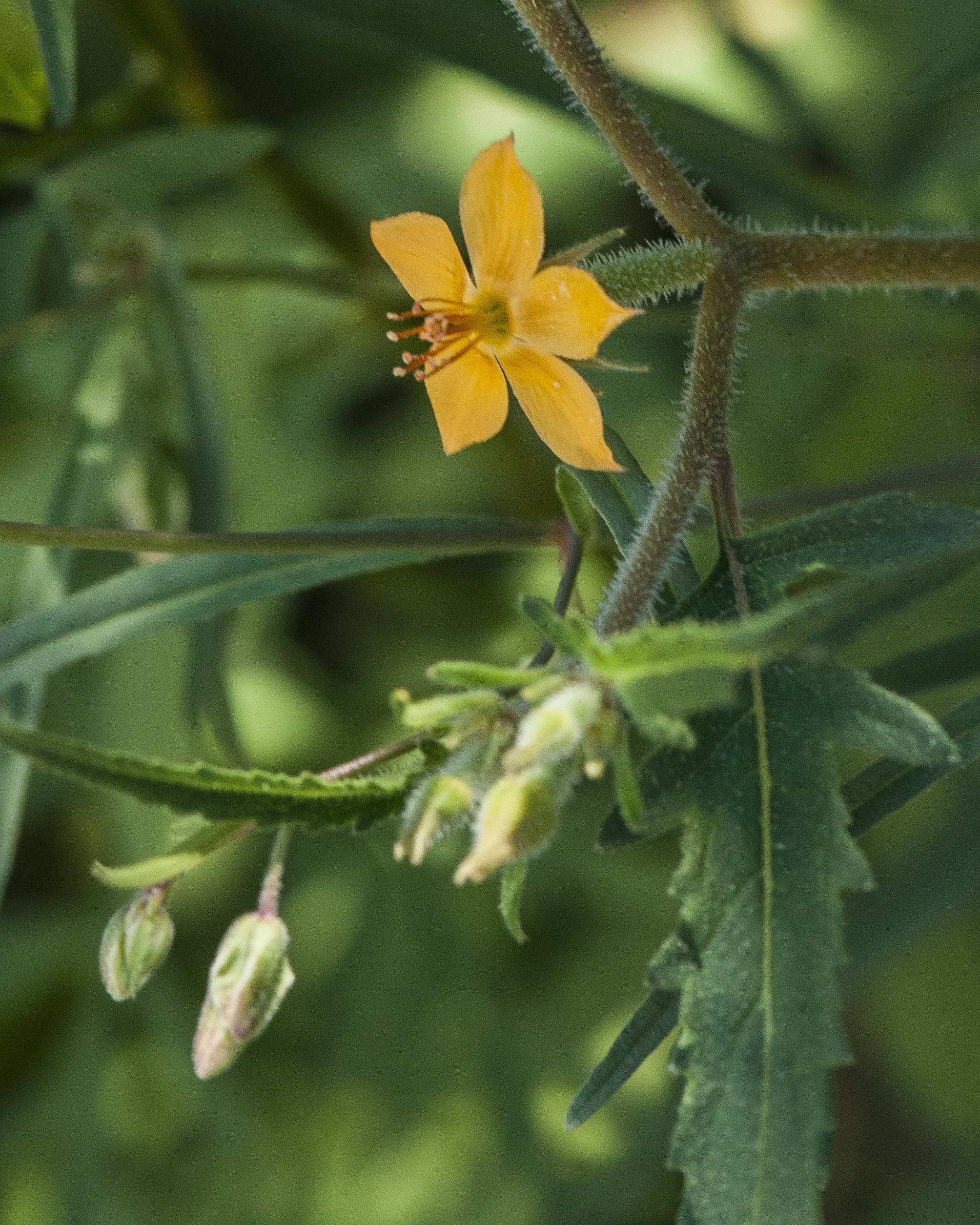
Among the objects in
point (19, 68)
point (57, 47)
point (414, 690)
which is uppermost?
point (19, 68)

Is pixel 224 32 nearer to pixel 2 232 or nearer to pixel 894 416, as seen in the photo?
pixel 2 232

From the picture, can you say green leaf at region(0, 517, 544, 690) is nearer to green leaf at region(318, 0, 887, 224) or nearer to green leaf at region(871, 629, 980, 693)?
green leaf at region(871, 629, 980, 693)

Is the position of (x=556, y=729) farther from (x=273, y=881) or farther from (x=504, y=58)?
(x=504, y=58)

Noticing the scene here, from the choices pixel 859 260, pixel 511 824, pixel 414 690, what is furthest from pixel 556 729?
pixel 414 690

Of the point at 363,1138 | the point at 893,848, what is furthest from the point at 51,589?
the point at 893,848

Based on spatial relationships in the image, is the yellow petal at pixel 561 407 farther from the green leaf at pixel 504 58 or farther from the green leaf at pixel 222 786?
the green leaf at pixel 504 58

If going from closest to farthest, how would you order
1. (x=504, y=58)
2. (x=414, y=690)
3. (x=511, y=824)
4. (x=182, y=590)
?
(x=511, y=824)
(x=182, y=590)
(x=504, y=58)
(x=414, y=690)

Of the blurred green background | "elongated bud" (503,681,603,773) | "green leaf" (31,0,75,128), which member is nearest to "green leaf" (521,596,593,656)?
"elongated bud" (503,681,603,773)
